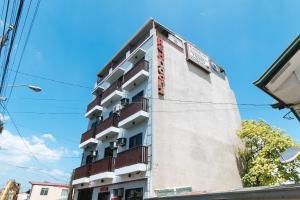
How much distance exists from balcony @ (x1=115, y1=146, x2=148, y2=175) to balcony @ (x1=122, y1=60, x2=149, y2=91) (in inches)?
224

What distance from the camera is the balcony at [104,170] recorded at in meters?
15.8

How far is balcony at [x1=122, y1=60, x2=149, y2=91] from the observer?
1722 cm

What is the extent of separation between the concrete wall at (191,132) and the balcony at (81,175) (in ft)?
26.0

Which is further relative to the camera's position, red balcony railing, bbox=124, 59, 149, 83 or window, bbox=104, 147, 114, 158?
window, bbox=104, 147, 114, 158

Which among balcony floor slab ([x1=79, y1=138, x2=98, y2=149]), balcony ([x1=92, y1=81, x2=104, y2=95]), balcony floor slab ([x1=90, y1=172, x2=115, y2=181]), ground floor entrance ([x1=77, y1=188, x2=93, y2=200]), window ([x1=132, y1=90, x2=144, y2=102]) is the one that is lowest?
ground floor entrance ([x1=77, y1=188, x2=93, y2=200])

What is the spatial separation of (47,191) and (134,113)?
3880cm

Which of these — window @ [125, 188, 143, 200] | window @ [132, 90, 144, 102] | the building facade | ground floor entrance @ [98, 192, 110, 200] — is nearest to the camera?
window @ [125, 188, 143, 200]

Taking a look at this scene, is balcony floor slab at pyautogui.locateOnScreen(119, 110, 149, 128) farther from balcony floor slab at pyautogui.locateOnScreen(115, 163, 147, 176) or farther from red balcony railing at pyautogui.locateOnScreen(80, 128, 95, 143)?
red balcony railing at pyautogui.locateOnScreen(80, 128, 95, 143)

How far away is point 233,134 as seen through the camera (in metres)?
20.0

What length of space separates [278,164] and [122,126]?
11257 mm

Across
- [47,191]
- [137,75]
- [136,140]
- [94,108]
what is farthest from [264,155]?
[47,191]

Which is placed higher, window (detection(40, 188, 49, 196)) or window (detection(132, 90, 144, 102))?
window (detection(132, 90, 144, 102))

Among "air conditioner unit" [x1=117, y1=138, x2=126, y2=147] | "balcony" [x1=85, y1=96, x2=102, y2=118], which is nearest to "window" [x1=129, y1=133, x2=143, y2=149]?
"air conditioner unit" [x1=117, y1=138, x2=126, y2=147]

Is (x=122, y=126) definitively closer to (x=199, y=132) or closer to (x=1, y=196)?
(x=199, y=132)
